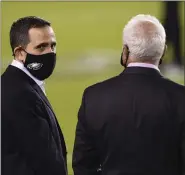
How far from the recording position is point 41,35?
2.96 meters

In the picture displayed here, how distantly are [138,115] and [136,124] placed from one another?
0.04 meters

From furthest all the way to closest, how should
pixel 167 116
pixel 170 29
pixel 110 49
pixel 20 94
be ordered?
pixel 110 49
pixel 170 29
pixel 20 94
pixel 167 116

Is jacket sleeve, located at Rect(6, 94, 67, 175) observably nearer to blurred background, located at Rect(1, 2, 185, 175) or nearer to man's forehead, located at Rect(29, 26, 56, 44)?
man's forehead, located at Rect(29, 26, 56, 44)

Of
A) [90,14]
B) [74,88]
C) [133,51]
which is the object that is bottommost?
[74,88]

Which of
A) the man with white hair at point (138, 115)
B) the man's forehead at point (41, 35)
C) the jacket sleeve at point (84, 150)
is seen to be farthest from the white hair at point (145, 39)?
the man's forehead at point (41, 35)

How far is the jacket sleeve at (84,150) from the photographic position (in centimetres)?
274

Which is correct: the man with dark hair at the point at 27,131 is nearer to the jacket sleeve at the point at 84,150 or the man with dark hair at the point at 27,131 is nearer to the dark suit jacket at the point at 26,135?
the dark suit jacket at the point at 26,135

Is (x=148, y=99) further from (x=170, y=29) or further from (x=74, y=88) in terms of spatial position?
(x=74, y=88)

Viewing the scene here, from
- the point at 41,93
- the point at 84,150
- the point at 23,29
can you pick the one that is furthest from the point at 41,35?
the point at 84,150

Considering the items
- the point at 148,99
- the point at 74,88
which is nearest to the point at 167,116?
the point at 148,99

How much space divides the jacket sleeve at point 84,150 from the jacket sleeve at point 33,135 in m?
0.12

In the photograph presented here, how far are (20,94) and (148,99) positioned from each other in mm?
546

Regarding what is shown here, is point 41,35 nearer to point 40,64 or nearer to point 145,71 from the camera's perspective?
point 40,64

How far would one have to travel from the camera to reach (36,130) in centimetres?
280
